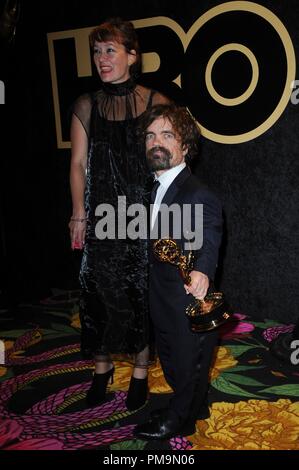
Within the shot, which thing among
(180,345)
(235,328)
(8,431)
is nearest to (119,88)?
(180,345)

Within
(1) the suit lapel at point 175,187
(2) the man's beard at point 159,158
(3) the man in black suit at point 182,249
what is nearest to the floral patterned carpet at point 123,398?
(3) the man in black suit at point 182,249

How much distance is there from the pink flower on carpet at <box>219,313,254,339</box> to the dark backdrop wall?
0.50 feet

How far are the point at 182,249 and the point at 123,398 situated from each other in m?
0.98

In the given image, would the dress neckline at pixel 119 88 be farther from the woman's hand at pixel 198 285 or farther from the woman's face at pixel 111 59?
the woman's hand at pixel 198 285

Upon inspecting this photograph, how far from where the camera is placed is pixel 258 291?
3207mm

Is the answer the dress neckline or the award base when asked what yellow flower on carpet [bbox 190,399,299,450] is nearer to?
the award base

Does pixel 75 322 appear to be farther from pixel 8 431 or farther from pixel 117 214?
pixel 117 214

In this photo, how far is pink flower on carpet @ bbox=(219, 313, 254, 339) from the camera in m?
2.99

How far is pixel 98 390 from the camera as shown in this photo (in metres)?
2.16

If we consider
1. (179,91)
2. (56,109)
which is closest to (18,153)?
(56,109)

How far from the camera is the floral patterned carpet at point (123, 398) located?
1.88m

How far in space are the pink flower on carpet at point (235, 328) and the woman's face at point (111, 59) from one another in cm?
178

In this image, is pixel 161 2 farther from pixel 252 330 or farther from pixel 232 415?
pixel 232 415
